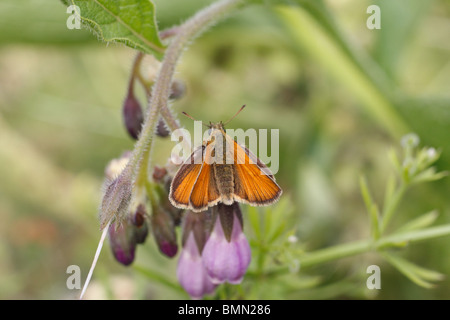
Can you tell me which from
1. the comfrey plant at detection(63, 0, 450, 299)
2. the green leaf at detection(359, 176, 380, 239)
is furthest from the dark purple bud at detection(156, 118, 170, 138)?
the green leaf at detection(359, 176, 380, 239)

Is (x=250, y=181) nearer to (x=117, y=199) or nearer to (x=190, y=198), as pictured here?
(x=190, y=198)

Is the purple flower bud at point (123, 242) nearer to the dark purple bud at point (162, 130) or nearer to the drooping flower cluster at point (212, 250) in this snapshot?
the drooping flower cluster at point (212, 250)

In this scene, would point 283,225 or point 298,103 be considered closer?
point 283,225

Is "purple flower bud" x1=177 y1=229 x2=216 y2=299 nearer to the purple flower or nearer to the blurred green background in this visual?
the purple flower

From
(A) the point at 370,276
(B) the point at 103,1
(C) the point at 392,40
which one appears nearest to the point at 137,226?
(B) the point at 103,1

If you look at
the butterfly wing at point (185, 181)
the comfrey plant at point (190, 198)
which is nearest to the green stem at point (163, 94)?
the comfrey plant at point (190, 198)
